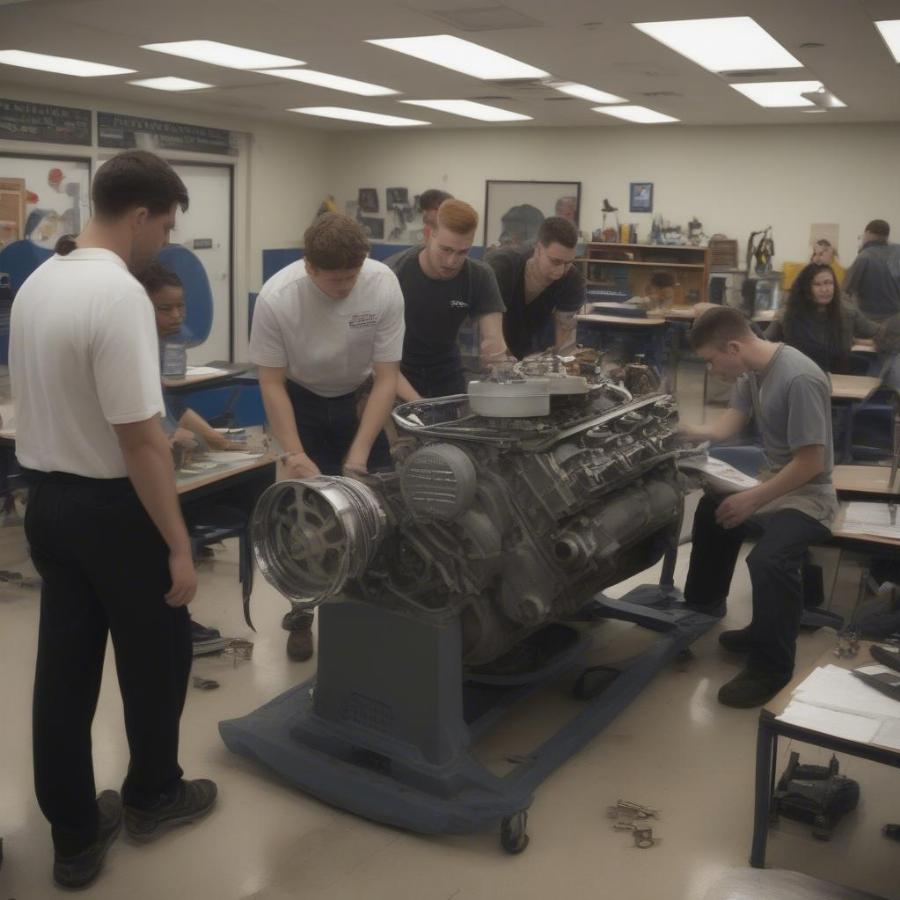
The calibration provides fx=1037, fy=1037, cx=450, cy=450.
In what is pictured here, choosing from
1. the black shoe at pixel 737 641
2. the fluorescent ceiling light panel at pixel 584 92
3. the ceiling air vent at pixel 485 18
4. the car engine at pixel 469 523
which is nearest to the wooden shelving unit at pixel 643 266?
the fluorescent ceiling light panel at pixel 584 92

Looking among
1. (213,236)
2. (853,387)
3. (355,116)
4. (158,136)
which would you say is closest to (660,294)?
(355,116)

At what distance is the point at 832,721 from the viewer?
2242 millimetres

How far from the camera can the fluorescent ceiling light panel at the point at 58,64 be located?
7.10 metres

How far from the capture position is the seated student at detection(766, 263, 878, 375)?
5777 millimetres

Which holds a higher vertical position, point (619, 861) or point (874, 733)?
point (874, 733)

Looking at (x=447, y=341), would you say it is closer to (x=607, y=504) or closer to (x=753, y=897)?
(x=607, y=504)

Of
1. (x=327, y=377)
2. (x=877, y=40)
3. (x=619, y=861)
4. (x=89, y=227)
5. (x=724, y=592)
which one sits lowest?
(x=619, y=861)

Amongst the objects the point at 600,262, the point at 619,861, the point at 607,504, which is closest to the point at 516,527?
the point at 607,504

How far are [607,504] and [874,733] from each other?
3.57ft

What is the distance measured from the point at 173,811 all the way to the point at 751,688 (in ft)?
6.28

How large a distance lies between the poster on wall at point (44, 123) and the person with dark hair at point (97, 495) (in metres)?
7.09

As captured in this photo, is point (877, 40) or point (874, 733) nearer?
point (874, 733)

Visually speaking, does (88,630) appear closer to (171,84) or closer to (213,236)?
(171,84)

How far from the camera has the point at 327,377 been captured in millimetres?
3480
